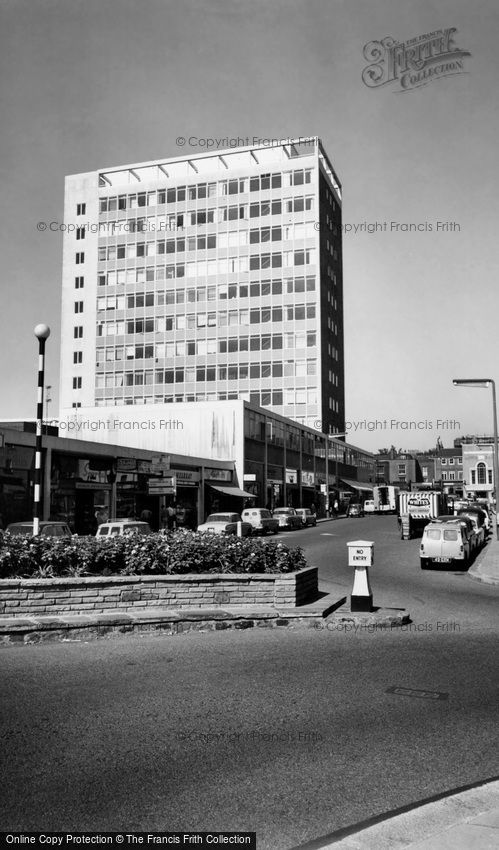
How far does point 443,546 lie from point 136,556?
43.2 ft

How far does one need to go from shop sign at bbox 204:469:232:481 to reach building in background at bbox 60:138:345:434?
24911mm

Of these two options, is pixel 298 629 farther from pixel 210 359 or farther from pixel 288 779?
pixel 210 359

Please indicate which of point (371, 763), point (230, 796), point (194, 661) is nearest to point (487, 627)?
point (194, 661)

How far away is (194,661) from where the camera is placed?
26.9ft

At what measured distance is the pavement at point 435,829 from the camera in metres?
3.72

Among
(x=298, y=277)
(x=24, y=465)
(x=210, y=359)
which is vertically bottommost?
(x=24, y=465)

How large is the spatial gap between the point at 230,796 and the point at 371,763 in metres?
1.17

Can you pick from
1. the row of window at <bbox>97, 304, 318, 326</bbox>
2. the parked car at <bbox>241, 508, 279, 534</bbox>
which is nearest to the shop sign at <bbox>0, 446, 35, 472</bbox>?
the parked car at <bbox>241, 508, 279, 534</bbox>

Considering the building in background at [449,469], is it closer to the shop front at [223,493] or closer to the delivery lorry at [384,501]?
the delivery lorry at [384,501]

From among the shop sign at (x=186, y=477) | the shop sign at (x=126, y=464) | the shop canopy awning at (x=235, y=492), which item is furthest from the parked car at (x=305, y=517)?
the shop sign at (x=126, y=464)

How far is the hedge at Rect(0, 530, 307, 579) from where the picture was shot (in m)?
10.9

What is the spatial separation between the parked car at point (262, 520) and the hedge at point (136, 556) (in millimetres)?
27851

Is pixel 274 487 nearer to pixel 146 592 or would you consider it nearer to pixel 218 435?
pixel 218 435

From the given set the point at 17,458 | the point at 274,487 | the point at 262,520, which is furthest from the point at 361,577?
the point at 274,487
